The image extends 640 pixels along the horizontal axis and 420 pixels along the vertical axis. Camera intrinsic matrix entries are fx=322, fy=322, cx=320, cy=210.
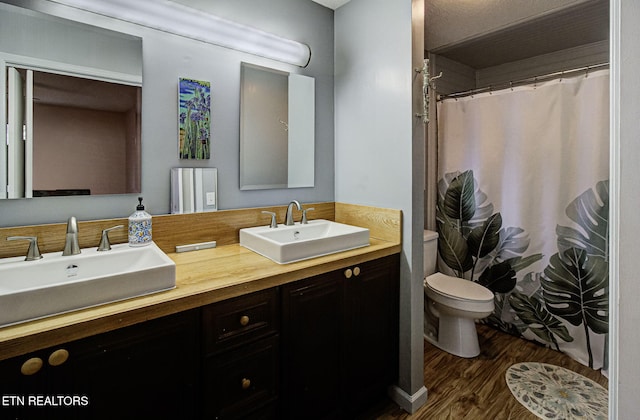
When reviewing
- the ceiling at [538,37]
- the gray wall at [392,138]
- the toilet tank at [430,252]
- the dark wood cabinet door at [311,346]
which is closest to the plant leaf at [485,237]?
the toilet tank at [430,252]

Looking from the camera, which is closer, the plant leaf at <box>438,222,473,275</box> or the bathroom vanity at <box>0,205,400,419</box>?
the bathroom vanity at <box>0,205,400,419</box>

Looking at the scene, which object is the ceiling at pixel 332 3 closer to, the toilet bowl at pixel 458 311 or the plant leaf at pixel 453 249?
the plant leaf at pixel 453 249

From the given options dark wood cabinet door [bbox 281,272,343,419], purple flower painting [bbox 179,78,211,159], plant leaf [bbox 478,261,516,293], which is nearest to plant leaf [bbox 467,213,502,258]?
plant leaf [bbox 478,261,516,293]

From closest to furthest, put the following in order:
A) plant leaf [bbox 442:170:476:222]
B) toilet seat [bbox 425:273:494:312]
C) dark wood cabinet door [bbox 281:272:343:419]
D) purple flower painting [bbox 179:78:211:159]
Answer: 1. dark wood cabinet door [bbox 281:272:343:419]
2. purple flower painting [bbox 179:78:211:159]
3. toilet seat [bbox 425:273:494:312]
4. plant leaf [bbox 442:170:476:222]

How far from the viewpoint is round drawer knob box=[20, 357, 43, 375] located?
2.71 feet

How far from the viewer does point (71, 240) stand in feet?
4.03

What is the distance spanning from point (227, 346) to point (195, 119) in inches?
42.4

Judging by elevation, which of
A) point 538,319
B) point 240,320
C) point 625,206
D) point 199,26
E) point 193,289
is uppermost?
point 199,26

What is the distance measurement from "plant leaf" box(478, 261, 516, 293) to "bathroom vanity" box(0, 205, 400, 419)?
1269 mm

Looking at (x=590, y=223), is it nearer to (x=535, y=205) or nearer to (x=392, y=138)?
(x=535, y=205)

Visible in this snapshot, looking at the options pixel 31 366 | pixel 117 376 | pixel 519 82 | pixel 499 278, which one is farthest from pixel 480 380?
pixel 31 366

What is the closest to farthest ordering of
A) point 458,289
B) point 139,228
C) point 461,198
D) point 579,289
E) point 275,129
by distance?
point 139,228 < point 275,129 < point 579,289 < point 458,289 < point 461,198

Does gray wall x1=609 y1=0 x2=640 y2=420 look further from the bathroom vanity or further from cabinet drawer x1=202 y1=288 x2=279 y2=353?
cabinet drawer x1=202 y1=288 x2=279 y2=353

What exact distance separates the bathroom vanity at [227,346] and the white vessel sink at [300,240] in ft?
0.15
